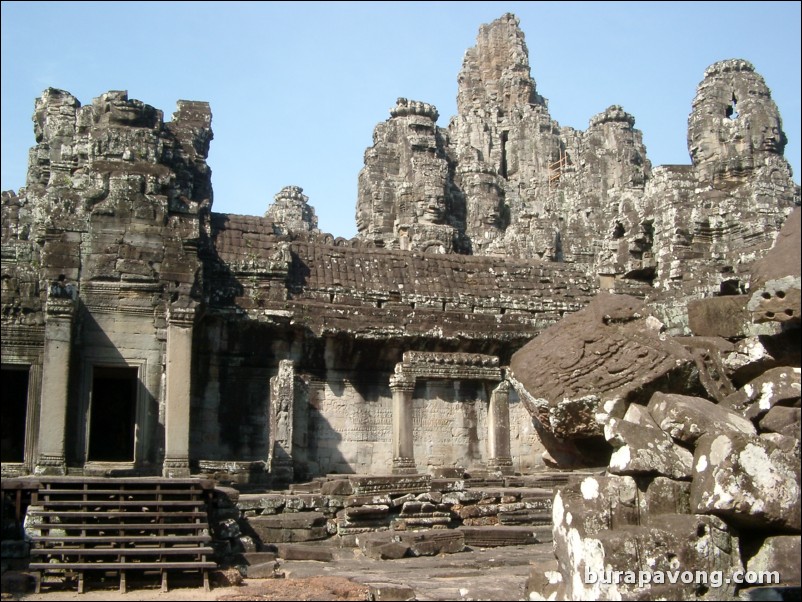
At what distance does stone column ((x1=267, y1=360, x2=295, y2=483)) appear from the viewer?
16125 mm

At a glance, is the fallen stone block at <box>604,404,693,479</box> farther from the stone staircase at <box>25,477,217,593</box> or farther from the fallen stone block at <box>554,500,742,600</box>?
the stone staircase at <box>25,477,217,593</box>

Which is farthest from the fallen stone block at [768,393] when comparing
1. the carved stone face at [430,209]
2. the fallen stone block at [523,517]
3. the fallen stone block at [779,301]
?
the carved stone face at [430,209]

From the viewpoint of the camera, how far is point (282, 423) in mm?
16578

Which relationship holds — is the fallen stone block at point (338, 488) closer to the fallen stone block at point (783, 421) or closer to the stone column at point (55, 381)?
the stone column at point (55, 381)

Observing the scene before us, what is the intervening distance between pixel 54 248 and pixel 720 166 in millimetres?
12192

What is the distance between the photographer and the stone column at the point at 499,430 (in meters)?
18.1

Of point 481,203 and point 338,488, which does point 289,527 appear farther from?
point 481,203

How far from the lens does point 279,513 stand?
14.0 meters

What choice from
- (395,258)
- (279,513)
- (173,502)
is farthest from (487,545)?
(395,258)

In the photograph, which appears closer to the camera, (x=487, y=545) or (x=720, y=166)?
(x=487, y=545)

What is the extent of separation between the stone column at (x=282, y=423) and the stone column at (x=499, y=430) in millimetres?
3881

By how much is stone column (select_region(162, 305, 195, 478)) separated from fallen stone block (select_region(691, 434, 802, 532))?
9.80 m

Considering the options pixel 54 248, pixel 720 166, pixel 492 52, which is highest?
pixel 492 52

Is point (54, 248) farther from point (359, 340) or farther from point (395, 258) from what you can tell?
point (395, 258)
